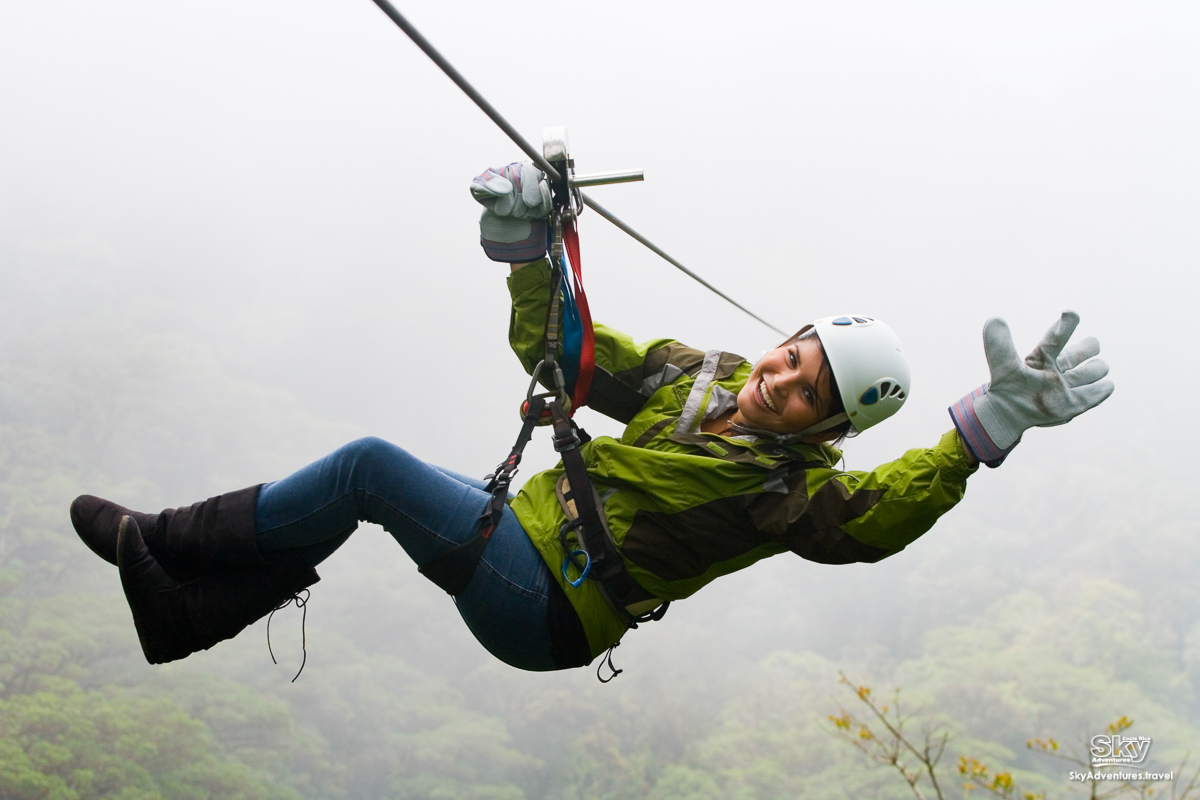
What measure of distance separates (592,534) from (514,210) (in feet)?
2.30

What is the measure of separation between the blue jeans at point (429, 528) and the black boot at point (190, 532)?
3cm

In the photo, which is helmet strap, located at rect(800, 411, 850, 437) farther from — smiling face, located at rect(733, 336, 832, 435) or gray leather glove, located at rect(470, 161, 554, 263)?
gray leather glove, located at rect(470, 161, 554, 263)

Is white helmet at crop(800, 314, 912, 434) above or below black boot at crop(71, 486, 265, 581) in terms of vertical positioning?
above

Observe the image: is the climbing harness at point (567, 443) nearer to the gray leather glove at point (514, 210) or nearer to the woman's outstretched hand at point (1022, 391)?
the gray leather glove at point (514, 210)

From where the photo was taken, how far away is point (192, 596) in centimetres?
194

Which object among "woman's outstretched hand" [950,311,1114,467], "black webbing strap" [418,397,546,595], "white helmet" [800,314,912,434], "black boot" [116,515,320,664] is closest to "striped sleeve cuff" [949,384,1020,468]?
"woman's outstretched hand" [950,311,1114,467]

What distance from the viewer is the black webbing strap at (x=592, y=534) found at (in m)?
2.02

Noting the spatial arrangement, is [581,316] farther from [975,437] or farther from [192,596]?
[192,596]

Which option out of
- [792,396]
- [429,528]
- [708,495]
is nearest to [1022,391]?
[792,396]

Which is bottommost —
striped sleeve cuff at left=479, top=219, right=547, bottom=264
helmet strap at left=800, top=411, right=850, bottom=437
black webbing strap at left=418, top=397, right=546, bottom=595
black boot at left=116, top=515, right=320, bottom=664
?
black boot at left=116, top=515, right=320, bottom=664

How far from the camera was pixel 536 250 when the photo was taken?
2141mm

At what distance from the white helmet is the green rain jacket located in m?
0.13

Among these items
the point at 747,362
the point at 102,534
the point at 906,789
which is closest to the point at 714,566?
the point at 747,362

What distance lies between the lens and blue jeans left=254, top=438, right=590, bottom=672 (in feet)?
6.27
